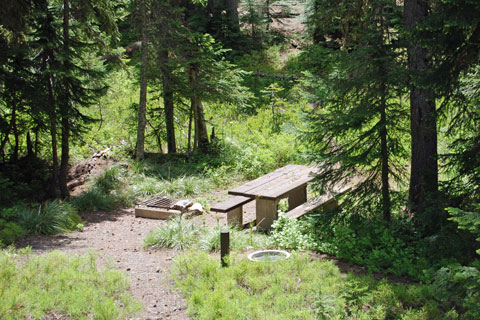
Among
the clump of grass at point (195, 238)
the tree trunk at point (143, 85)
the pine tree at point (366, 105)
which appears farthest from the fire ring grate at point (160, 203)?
the pine tree at point (366, 105)

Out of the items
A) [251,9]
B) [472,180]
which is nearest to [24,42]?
[472,180]

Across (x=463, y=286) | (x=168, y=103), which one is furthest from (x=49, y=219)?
(x=463, y=286)

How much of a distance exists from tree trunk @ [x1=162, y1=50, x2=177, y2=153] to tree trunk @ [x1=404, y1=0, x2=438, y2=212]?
741cm

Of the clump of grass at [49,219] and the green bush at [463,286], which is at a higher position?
the clump of grass at [49,219]

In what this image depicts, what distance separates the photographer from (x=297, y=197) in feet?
31.3

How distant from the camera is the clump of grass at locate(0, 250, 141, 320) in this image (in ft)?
15.8

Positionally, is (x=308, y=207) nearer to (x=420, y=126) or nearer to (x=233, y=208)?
(x=233, y=208)

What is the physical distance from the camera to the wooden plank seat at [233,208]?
7.74m

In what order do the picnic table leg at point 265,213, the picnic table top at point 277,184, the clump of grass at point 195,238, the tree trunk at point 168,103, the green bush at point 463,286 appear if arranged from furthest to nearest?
the tree trunk at point 168,103
the picnic table leg at point 265,213
the picnic table top at point 277,184
the clump of grass at point 195,238
the green bush at point 463,286

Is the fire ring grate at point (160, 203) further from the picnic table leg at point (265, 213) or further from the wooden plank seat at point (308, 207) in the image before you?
the wooden plank seat at point (308, 207)

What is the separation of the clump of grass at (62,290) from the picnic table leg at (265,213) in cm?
310

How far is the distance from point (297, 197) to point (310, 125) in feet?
8.33

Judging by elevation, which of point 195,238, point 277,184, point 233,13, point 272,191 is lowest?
point 195,238

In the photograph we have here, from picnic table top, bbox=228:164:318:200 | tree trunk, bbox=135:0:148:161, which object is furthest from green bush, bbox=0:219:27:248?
tree trunk, bbox=135:0:148:161
